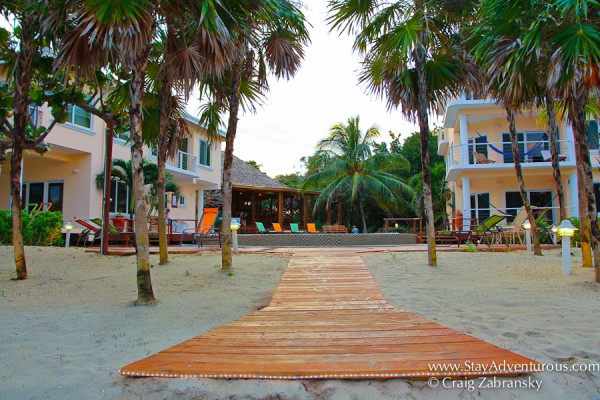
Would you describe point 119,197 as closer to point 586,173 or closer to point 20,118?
point 20,118

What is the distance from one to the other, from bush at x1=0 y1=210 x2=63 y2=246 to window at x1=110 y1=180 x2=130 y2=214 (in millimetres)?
3494

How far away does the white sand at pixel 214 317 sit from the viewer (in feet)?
8.48

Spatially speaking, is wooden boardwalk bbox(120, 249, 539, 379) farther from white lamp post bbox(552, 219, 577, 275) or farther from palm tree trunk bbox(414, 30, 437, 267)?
white lamp post bbox(552, 219, 577, 275)

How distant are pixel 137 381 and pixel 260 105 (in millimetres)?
6150

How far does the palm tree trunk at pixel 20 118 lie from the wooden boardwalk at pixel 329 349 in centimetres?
415

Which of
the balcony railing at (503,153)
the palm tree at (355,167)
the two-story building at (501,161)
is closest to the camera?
the balcony railing at (503,153)

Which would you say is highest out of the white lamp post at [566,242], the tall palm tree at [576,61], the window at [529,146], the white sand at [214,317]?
the window at [529,146]

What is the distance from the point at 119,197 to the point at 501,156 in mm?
16469

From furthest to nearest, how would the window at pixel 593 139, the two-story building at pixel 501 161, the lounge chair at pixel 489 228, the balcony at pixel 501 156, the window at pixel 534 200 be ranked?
the window at pixel 534 200 < the window at pixel 593 139 < the two-story building at pixel 501 161 < the balcony at pixel 501 156 < the lounge chair at pixel 489 228

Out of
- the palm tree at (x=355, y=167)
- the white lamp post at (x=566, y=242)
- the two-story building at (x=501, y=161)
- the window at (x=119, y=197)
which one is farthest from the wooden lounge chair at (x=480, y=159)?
the window at (x=119, y=197)

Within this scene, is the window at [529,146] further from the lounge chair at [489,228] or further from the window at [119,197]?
the window at [119,197]

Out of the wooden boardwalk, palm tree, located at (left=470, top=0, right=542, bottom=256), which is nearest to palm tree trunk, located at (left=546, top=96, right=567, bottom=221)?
palm tree, located at (left=470, top=0, right=542, bottom=256)

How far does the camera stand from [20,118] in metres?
6.07

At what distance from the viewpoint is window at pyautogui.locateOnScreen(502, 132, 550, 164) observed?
17.5 metres
